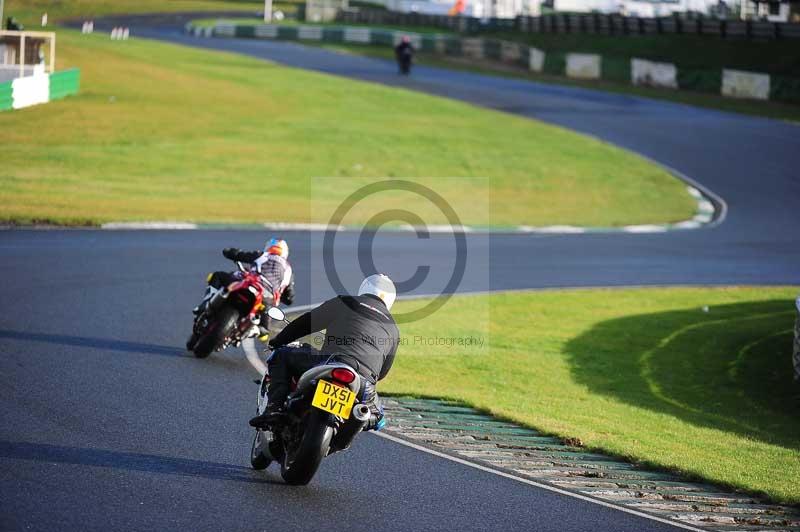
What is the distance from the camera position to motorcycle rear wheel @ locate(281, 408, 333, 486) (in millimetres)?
7707

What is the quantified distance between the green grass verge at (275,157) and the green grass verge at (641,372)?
26.3 feet

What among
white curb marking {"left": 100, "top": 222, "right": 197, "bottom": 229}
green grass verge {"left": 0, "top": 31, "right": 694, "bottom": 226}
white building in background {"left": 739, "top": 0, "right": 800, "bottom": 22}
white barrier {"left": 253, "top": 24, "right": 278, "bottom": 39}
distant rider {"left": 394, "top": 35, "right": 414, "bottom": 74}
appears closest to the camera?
white curb marking {"left": 100, "top": 222, "right": 197, "bottom": 229}

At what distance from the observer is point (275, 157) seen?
31453 mm

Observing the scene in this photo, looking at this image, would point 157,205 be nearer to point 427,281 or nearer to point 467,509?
point 427,281

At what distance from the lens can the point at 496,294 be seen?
18.7 m

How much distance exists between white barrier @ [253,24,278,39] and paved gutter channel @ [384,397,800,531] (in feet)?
207

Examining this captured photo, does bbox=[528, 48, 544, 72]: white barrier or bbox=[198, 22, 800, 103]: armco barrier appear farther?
bbox=[528, 48, 544, 72]: white barrier

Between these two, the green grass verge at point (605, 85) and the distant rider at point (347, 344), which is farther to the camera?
the green grass verge at point (605, 85)

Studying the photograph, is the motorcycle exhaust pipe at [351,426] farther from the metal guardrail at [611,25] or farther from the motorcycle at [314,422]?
the metal guardrail at [611,25]

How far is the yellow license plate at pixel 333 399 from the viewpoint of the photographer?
24.9 ft

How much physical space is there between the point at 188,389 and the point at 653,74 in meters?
43.7

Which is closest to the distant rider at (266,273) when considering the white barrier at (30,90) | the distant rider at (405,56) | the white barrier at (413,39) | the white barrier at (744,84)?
the white barrier at (30,90)

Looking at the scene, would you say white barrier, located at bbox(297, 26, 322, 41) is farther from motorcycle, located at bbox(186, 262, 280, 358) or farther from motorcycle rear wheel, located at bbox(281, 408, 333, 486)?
motorcycle rear wheel, located at bbox(281, 408, 333, 486)

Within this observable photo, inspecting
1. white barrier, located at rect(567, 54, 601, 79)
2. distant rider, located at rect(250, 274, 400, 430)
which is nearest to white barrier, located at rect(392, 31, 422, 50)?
white barrier, located at rect(567, 54, 601, 79)
